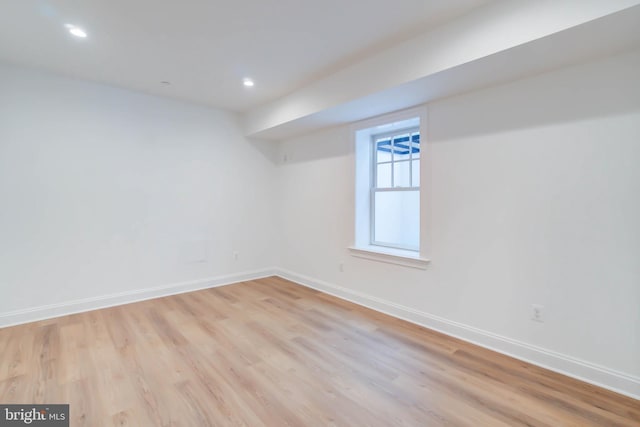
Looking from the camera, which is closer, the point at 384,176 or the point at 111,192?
the point at 111,192

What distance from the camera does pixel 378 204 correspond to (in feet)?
13.0

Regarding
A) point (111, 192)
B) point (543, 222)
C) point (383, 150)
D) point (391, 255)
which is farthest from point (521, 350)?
point (111, 192)

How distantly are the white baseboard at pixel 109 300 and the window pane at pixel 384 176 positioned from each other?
2.60 meters

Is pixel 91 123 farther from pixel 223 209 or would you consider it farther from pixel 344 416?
pixel 344 416

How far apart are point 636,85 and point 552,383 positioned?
2141 millimetres

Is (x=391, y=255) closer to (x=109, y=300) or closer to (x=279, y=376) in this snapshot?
(x=279, y=376)

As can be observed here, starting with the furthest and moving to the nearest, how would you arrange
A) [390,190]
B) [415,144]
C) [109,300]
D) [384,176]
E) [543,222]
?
[384,176], [390,190], [109,300], [415,144], [543,222]

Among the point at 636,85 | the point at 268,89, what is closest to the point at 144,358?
the point at 268,89

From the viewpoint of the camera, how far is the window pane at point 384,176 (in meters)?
3.84

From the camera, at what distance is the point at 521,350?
244cm

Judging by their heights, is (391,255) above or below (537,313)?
above

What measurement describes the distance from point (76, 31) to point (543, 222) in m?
4.12

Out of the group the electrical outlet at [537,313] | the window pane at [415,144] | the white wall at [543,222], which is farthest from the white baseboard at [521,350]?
the window pane at [415,144]

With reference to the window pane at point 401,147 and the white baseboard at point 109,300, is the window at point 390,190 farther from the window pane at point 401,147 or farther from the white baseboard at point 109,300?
the white baseboard at point 109,300
